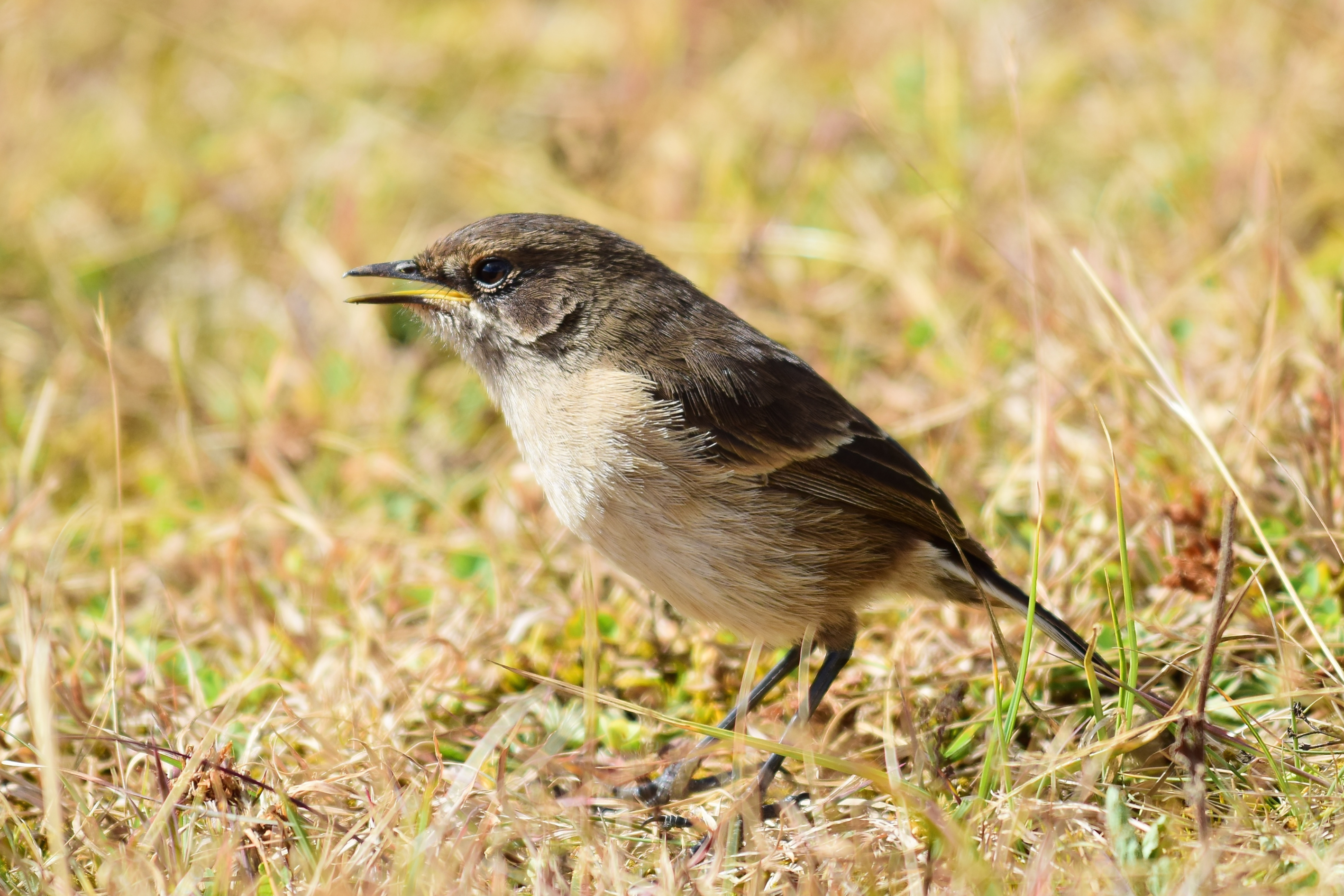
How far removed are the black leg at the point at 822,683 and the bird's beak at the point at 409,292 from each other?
1.69 meters

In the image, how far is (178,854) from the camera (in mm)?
3102

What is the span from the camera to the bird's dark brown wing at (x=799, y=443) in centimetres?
373

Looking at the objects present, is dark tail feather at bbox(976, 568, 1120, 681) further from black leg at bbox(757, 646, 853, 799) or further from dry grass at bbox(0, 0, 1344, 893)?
black leg at bbox(757, 646, 853, 799)

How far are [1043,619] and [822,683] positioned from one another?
2.36 ft

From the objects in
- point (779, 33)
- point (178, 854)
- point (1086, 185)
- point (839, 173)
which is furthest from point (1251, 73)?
point (178, 854)

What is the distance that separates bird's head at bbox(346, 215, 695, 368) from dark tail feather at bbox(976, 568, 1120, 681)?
138 centimetres

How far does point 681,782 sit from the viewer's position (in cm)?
368

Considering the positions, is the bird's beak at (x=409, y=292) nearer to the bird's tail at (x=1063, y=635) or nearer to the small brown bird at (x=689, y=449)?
the small brown bird at (x=689, y=449)

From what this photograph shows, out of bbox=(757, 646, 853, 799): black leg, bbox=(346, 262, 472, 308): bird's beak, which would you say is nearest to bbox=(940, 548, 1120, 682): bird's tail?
bbox=(757, 646, 853, 799): black leg

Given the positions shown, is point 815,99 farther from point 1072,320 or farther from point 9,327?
point 9,327

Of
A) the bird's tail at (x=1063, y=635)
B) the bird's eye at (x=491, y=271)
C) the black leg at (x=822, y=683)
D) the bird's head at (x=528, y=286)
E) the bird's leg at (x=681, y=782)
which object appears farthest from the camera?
the bird's eye at (x=491, y=271)

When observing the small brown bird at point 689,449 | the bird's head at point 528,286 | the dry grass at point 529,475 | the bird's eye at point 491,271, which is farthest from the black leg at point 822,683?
the bird's eye at point 491,271

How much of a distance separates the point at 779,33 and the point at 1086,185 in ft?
8.42

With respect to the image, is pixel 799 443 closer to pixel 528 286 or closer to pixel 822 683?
pixel 822 683
